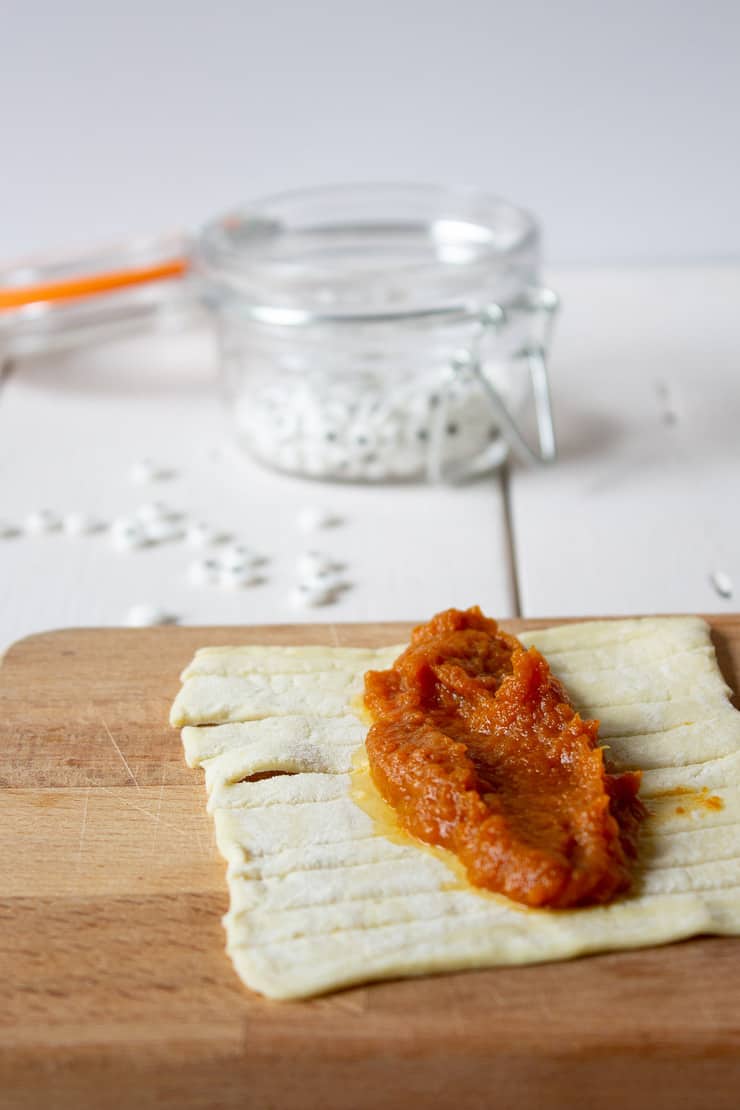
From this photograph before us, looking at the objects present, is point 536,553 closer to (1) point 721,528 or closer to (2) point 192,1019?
(1) point 721,528

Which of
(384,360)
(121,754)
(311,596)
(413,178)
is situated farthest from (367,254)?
(121,754)

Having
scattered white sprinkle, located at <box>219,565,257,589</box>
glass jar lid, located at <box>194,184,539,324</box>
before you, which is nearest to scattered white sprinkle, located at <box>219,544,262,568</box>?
scattered white sprinkle, located at <box>219,565,257,589</box>

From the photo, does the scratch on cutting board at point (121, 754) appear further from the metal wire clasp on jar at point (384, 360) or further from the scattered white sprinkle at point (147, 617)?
the metal wire clasp on jar at point (384, 360)

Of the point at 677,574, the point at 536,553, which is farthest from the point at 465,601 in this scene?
the point at 677,574

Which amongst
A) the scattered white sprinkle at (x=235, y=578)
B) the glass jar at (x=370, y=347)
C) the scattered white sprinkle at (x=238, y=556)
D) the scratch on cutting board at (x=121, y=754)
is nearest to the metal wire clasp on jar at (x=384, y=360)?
the glass jar at (x=370, y=347)

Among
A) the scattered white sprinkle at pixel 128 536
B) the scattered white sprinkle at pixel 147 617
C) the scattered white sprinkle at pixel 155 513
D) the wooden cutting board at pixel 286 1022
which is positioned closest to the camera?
the wooden cutting board at pixel 286 1022
